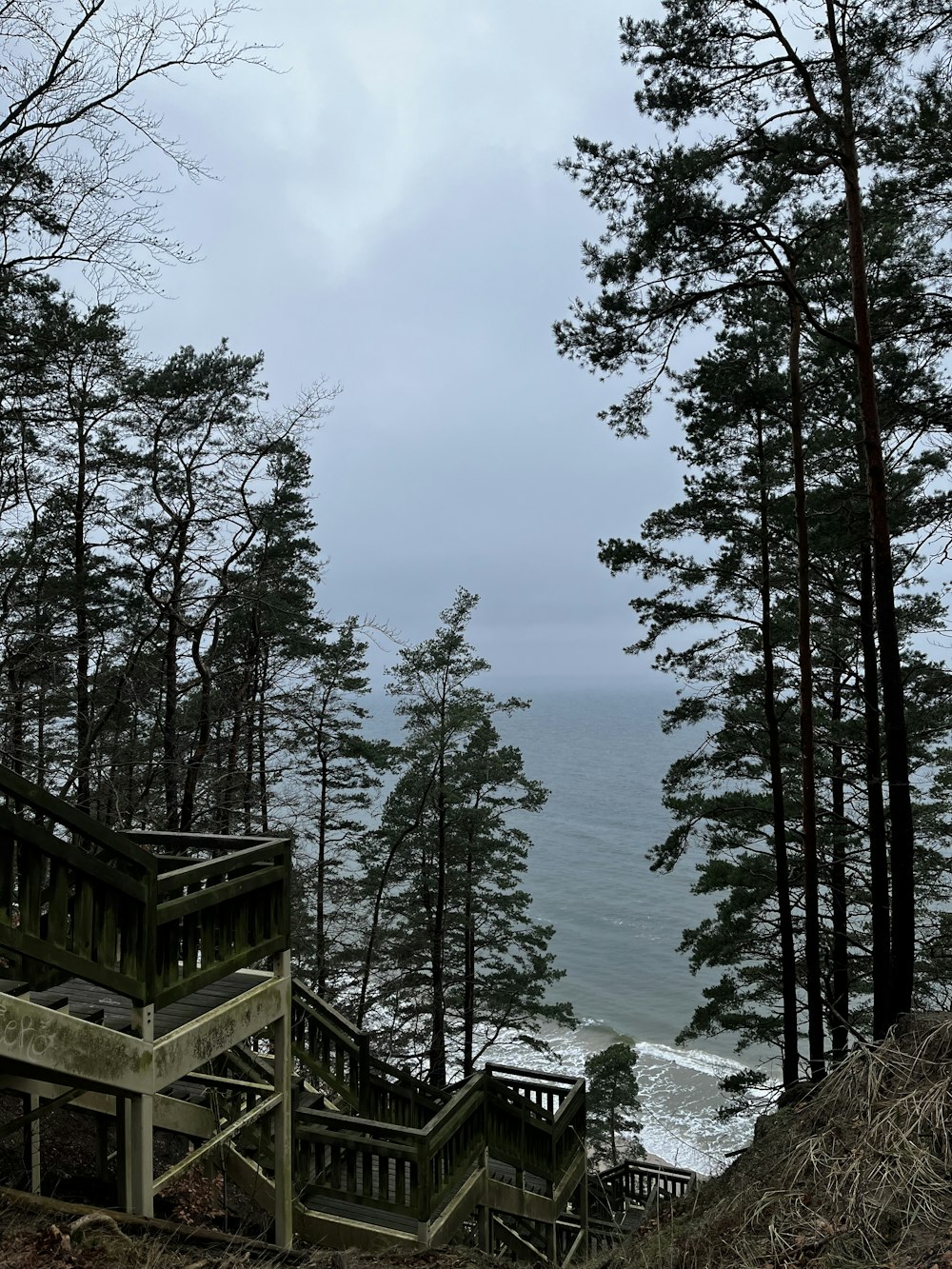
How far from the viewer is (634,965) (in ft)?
122

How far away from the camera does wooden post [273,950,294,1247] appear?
19.8ft

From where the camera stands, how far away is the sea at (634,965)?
90.7 ft

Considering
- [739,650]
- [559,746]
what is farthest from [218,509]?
[559,746]

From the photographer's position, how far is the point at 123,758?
1378cm

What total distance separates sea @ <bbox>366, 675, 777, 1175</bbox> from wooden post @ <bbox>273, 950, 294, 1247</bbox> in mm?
7342

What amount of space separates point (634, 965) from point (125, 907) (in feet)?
121

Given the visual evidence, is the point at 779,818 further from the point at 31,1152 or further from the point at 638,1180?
the point at 638,1180

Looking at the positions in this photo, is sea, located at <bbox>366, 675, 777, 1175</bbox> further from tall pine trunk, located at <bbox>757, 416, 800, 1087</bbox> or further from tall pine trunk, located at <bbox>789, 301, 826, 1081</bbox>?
tall pine trunk, located at <bbox>789, 301, 826, 1081</bbox>

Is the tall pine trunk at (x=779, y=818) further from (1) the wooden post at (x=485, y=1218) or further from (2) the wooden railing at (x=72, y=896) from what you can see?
(2) the wooden railing at (x=72, y=896)

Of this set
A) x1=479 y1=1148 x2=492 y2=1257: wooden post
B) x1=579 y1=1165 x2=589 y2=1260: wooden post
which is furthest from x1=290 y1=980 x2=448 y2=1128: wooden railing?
x1=579 y1=1165 x2=589 y2=1260: wooden post

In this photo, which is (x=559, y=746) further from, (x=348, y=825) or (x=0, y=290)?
(x=0, y=290)

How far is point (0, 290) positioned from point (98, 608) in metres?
7.68

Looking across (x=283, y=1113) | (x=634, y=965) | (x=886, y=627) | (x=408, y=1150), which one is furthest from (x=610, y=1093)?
(x=886, y=627)

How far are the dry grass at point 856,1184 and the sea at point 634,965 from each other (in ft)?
26.7
